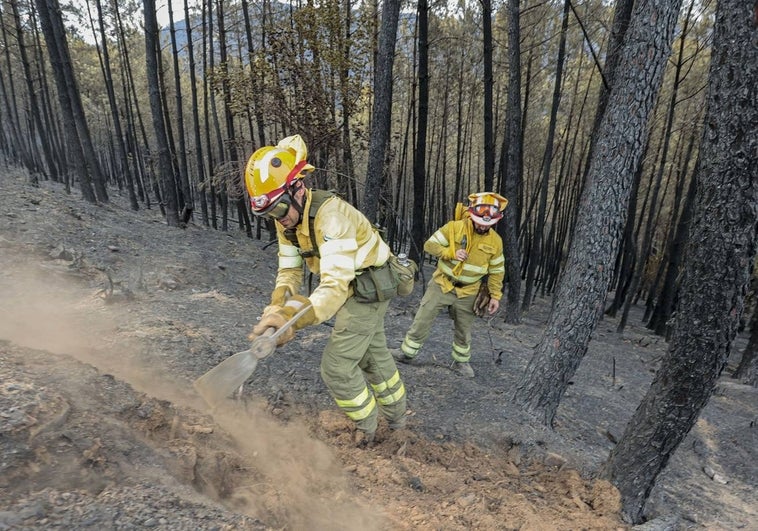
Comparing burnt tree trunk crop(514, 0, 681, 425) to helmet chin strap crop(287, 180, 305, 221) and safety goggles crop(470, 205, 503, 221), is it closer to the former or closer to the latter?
safety goggles crop(470, 205, 503, 221)

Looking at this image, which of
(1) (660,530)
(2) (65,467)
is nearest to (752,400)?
(1) (660,530)

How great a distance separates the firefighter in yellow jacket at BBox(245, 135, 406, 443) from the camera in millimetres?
2338

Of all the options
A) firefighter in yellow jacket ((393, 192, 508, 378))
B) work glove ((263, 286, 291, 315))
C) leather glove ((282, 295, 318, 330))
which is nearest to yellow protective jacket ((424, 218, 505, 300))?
firefighter in yellow jacket ((393, 192, 508, 378))

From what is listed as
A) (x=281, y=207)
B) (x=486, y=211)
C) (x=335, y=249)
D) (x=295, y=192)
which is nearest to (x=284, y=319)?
(x=335, y=249)

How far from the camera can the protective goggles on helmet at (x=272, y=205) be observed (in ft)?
7.66

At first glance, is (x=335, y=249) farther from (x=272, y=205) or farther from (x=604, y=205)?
(x=604, y=205)

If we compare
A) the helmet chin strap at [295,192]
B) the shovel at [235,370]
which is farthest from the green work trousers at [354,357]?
the helmet chin strap at [295,192]

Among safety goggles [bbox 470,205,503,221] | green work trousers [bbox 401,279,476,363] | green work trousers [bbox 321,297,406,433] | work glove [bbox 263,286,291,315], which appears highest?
safety goggles [bbox 470,205,503,221]

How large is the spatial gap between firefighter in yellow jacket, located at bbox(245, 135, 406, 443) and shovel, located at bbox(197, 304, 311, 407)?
105mm

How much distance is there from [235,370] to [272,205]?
93 cm

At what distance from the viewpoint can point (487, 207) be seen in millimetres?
4152

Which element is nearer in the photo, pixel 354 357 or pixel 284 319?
pixel 284 319

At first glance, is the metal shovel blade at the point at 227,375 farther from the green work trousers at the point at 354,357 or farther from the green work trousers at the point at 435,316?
the green work trousers at the point at 435,316

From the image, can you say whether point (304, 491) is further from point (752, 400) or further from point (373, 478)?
point (752, 400)
